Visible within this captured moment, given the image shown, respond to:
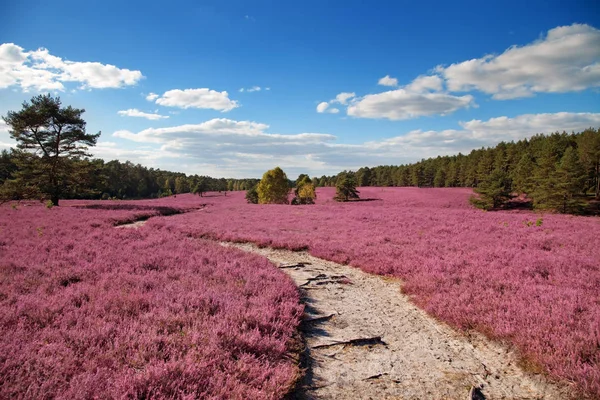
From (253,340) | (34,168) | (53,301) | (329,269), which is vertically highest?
(34,168)

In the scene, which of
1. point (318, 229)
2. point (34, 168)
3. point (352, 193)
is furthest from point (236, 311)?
point (352, 193)

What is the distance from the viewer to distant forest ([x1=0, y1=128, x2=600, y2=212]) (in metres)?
39.6

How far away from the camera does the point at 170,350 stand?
4098 mm

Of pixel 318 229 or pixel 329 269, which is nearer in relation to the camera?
pixel 329 269

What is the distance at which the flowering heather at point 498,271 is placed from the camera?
4.66 metres

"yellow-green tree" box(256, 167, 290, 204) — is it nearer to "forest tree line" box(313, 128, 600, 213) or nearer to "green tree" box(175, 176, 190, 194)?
"forest tree line" box(313, 128, 600, 213)

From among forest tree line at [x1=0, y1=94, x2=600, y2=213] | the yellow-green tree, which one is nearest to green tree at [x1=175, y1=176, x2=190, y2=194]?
forest tree line at [x1=0, y1=94, x2=600, y2=213]

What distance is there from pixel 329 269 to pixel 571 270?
7.24m

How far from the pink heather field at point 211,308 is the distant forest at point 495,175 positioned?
28.1 metres

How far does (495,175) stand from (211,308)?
162 ft

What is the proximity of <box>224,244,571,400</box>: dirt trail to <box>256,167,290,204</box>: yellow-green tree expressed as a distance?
50.8 m

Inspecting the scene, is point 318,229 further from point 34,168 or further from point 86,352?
point 34,168

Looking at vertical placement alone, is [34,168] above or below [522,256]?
above

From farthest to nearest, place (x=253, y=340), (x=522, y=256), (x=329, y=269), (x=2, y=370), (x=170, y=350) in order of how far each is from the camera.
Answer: (x=329, y=269)
(x=522, y=256)
(x=253, y=340)
(x=170, y=350)
(x=2, y=370)
